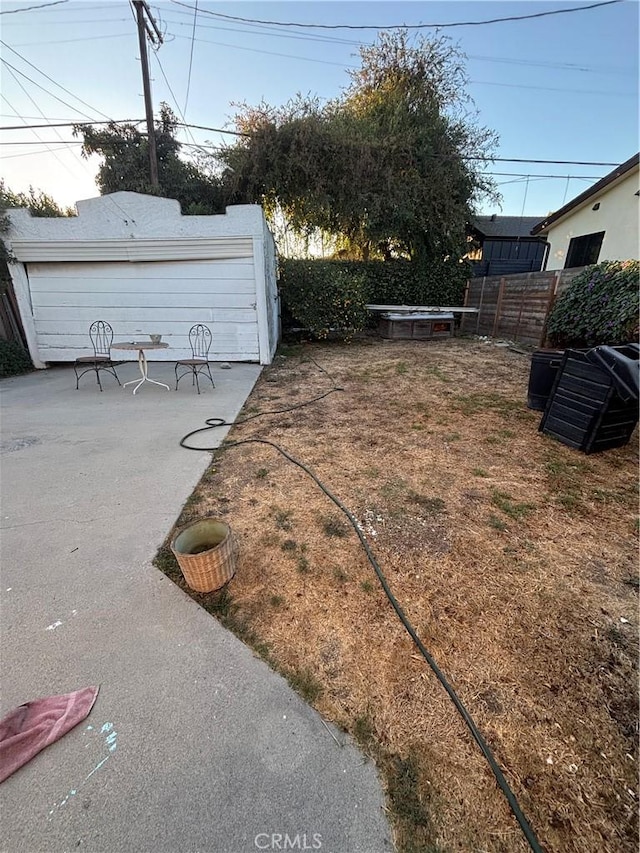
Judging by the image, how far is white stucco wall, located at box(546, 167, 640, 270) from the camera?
26.8 ft

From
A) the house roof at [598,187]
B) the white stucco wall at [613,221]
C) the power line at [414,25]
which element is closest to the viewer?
the power line at [414,25]

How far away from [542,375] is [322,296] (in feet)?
18.0

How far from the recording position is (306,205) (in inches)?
365

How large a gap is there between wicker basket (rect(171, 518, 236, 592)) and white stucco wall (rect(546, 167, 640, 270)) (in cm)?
1090

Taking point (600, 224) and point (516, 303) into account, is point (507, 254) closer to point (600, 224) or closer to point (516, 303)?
point (600, 224)

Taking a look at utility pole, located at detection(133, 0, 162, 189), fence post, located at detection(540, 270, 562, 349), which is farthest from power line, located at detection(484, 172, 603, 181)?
utility pole, located at detection(133, 0, 162, 189)

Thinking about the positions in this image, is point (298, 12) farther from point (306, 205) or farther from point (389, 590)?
point (389, 590)

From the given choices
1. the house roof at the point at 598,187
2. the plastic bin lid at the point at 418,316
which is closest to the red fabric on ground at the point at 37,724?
the plastic bin lid at the point at 418,316

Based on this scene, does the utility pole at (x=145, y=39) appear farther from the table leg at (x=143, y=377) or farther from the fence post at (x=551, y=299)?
the fence post at (x=551, y=299)

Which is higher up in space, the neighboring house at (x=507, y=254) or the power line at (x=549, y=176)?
the power line at (x=549, y=176)

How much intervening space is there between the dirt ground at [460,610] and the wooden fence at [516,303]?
5.08 metres

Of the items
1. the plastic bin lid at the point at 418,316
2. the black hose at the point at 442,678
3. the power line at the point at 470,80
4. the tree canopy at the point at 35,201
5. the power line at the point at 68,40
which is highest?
the power line at the point at 470,80

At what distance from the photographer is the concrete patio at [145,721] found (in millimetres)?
872

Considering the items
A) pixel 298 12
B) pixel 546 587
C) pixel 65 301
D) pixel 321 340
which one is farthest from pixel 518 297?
pixel 65 301
